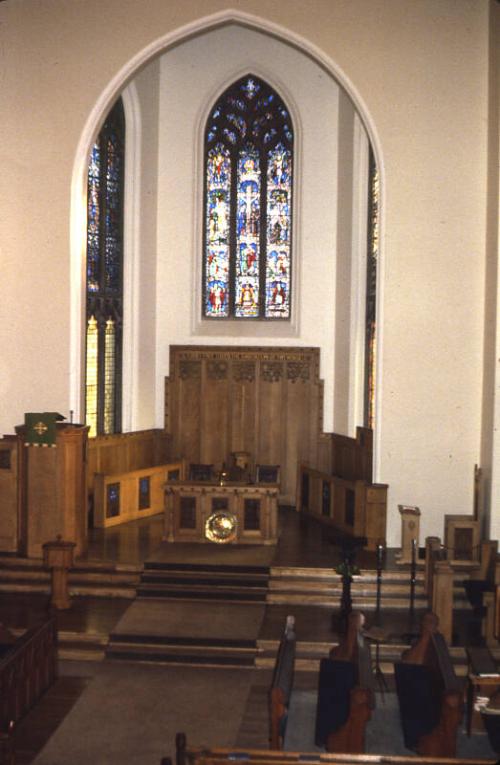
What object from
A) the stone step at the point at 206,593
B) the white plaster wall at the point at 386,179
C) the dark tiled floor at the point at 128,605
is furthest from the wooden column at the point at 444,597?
Answer: the white plaster wall at the point at 386,179

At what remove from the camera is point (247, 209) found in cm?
1759

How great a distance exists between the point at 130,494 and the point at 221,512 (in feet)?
6.83

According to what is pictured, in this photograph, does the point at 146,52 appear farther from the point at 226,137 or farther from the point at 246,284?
the point at 246,284

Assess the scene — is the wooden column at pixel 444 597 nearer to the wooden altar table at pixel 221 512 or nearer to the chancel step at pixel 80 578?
the wooden altar table at pixel 221 512

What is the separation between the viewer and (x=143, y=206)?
1691 centimetres

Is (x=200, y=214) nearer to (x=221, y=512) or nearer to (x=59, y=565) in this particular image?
(x=221, y=512)

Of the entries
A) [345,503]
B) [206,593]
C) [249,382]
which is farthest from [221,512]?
[249,382]

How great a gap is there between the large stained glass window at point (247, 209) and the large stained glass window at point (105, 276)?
1648 mm

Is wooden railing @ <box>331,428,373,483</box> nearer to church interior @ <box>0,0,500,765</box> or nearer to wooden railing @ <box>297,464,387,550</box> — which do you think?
church interior @ <box>0,0,500,765</box>

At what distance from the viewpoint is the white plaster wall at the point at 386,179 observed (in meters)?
13.4

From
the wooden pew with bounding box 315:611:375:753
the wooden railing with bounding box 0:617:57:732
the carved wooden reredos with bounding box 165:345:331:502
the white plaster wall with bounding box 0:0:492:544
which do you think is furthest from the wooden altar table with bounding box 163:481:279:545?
the wooden pew with bounding box 315:611:375:753

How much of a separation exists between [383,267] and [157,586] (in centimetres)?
513

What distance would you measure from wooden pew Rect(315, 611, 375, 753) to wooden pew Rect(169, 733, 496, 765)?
1.20 meters

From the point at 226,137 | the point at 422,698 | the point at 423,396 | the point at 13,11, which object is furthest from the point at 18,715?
the point at 226,137
